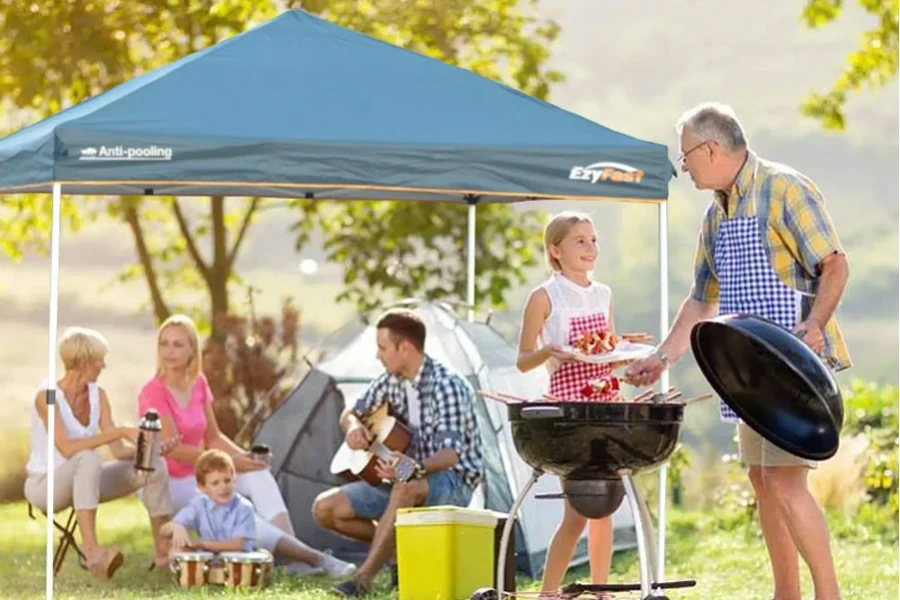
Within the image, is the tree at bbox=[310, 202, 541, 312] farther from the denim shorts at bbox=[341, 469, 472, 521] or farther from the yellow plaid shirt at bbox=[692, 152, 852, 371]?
the yellow plaid shirt at bbox=[692, 152, 852, 371]

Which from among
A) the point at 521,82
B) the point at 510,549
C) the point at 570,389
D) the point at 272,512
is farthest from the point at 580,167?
the point at 521,82

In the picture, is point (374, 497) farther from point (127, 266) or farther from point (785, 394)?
point (127, 266)

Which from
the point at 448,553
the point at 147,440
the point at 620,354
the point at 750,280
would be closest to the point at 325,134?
the point at 620,354

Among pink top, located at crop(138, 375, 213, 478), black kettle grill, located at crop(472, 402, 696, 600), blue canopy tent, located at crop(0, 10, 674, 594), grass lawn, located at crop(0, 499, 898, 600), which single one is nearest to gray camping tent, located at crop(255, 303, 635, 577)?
grass lawn, located at crop(0, 499, 898, 600)

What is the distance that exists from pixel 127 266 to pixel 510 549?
316 inches

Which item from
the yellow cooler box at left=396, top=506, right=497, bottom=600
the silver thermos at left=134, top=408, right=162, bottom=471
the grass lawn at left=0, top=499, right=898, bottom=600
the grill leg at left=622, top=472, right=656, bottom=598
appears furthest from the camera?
the silver thermos at left=134, top=408, right=162, bottom=471

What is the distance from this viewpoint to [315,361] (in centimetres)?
912

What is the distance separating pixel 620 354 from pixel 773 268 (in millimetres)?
716

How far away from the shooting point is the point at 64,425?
761cm

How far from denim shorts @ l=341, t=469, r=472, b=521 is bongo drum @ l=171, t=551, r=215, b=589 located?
2.10 ft

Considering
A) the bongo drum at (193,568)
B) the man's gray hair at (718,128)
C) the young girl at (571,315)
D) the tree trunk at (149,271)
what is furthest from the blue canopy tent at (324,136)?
the tree trunk at (149,271)

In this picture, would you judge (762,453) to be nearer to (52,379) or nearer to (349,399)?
(52,379)

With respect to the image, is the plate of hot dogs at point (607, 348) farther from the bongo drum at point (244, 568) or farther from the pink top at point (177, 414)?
the pink top at point (177, 414)

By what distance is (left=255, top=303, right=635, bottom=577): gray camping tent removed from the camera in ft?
27.1
